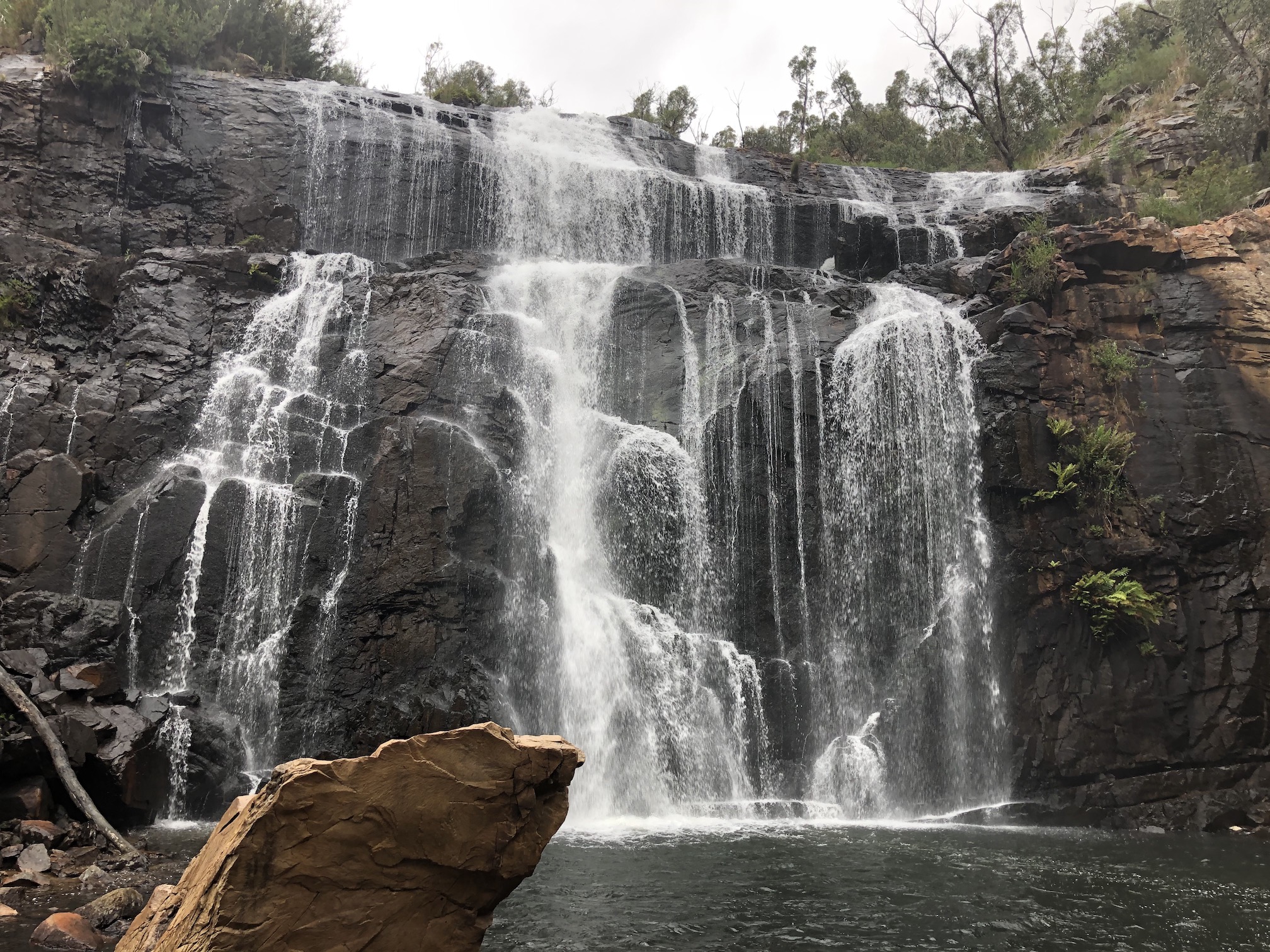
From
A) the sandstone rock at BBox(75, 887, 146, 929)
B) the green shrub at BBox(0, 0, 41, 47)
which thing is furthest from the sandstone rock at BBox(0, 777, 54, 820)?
the green shrub at BBox(0, 0, 41, 47)

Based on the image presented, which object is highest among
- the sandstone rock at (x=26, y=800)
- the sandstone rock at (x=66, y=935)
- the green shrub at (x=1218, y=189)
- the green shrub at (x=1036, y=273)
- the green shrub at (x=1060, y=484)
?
the green shrub at (x=1218, y=189)

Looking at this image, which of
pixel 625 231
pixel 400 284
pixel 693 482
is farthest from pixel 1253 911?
pixel 625 231

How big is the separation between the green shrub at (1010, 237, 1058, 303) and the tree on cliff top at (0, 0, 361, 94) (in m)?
21.5

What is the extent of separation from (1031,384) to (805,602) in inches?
247

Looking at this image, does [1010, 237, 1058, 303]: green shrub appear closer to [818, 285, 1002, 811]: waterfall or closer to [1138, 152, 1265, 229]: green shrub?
[818, 285, 1002, 811]: waterfall

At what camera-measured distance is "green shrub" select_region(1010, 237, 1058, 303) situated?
61.5ft

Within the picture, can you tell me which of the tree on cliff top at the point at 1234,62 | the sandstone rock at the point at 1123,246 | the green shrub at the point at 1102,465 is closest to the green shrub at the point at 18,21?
Result: the sandstone rock at the point at 1123,246

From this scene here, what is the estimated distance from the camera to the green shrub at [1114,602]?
50.5ft

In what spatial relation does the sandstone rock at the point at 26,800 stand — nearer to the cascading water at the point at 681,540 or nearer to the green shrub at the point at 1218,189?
the cascading water at the point at 681,540

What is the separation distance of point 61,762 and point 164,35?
65.2 feet

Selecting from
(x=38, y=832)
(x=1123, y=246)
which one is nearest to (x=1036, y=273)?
(x=1123, y=246)

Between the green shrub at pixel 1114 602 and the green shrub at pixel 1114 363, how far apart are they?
399 cm

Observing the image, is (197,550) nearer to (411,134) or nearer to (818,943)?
(818,943)

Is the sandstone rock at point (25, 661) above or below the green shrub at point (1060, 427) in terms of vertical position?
below
